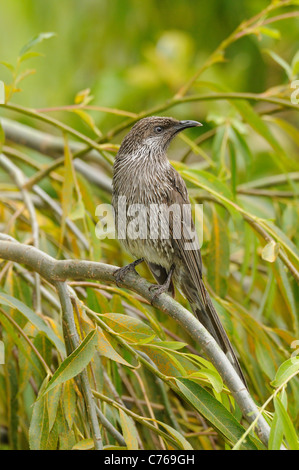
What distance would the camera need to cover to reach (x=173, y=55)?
20.2ft

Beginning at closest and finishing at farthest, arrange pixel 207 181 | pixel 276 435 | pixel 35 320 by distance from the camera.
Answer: pixel 276 435
pixel 35 320
pixel 207 181

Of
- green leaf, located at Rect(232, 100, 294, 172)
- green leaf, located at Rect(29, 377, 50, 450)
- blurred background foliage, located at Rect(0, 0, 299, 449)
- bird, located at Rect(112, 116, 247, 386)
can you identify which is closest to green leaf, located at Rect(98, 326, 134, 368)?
blurred background foliage, located at Rect(0, 0, 299, 449)

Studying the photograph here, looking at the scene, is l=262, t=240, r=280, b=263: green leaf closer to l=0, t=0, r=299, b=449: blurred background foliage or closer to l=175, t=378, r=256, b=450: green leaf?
l=0, t=0, r=299, b=449: blurred background foliage

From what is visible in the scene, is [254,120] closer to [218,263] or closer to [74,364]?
[218,263]

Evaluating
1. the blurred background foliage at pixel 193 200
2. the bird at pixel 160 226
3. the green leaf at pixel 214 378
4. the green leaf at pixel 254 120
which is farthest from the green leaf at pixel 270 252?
the green leaf at pixel 254 120

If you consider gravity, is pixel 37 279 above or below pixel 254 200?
below

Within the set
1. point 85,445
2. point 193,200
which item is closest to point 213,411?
point 85,445

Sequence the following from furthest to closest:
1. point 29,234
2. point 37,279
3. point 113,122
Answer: point 113,122 < point 29,234 < point 37,279

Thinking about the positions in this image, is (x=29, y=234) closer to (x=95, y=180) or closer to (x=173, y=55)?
(x=95, y=180)

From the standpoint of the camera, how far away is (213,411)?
2031 mm

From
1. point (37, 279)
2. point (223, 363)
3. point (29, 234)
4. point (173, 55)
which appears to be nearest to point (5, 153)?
point (29, 234)

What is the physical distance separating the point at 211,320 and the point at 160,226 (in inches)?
16.2

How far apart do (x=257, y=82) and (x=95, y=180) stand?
2757 millimetres

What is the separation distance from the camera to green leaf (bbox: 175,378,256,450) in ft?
6.50
